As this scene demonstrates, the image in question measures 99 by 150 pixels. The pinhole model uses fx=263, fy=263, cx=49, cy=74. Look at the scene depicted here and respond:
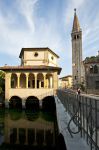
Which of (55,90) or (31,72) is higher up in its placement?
(31,72)

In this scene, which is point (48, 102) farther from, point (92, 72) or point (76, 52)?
point (76, 52)

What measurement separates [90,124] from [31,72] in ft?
118

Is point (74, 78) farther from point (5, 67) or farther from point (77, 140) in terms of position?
point (77, 140)

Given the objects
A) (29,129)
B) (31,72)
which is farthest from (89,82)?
(29,129)

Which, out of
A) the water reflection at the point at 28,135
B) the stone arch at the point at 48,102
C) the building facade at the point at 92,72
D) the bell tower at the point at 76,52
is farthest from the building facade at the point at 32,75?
the bell tower at the point at 76,52

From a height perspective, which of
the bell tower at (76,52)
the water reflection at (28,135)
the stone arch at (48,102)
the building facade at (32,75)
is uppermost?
the bell tower at (76,52)

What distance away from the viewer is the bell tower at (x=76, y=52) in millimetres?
83688

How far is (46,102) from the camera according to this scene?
4362 cm

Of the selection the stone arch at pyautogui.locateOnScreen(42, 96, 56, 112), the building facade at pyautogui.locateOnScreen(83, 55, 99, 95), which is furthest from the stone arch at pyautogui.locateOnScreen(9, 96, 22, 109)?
the building facade at pyautogui.locateOnScreen(83, 55, 99, 95)

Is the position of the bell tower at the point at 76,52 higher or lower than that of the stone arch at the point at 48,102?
higher

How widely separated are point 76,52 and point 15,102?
45584mm

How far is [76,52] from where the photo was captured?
86.0 metres

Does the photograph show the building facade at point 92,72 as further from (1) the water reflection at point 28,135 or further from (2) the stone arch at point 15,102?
(1) the water reflection at point 28,135

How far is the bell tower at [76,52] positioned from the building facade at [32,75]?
3497 centimetres
